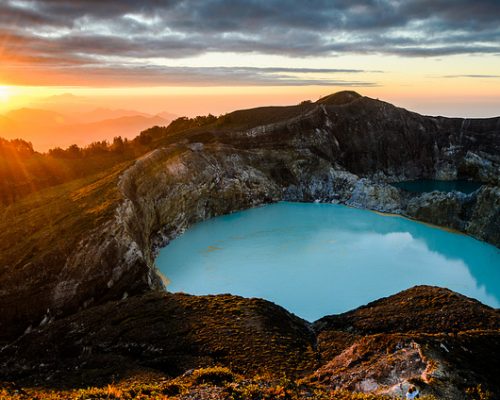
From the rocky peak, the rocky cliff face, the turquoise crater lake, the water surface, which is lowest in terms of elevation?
the water surface

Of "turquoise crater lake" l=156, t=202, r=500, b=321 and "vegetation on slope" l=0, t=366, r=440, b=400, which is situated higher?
"vegetation on slope" l=0, t=366, r=440, b=400

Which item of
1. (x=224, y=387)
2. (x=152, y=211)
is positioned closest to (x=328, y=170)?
(x=152, y=211)

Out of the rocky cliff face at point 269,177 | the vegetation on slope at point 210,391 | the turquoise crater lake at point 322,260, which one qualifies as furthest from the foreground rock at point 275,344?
the turquoise crater lake at point 322,260

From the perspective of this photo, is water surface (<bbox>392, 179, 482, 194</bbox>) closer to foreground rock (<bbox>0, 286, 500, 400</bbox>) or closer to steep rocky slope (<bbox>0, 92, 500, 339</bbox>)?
steep rocky slope (<bbox>0, 92, 500, 339</bbox>)

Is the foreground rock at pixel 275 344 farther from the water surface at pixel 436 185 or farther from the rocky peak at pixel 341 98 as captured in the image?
the rocky peak at pixel 341 98

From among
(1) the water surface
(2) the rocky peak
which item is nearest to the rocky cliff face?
(2) the rocky peak

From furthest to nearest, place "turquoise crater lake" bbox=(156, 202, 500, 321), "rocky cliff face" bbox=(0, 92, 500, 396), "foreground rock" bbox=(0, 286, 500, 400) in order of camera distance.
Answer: "turquoise crater lake" bbox=(156, 202, 500, 321) → "rocky cliff face" bbox=(0, 92, 500, 396) → "foreground rock" bbox=(0, 286, 500, 400)

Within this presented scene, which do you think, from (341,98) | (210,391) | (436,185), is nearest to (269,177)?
(341,98)
